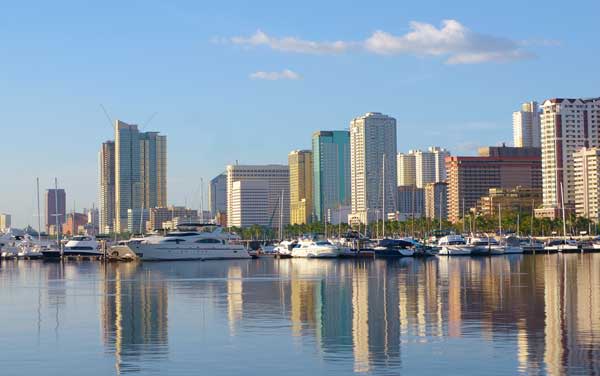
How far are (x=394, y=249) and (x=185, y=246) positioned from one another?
30884 millimetres

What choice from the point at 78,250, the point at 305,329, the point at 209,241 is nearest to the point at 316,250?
the point at 209,241

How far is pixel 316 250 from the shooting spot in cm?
15738

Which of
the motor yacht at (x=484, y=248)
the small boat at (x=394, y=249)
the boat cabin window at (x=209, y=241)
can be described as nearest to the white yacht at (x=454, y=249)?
the motor yacht at (x=484, y=248)

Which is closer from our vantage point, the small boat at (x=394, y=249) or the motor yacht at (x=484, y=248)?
the small boat at (x=394, y=249)

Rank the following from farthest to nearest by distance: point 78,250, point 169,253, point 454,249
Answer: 1. point 454,249
2. point 78,250
3. point 169,253

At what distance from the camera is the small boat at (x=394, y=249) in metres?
159

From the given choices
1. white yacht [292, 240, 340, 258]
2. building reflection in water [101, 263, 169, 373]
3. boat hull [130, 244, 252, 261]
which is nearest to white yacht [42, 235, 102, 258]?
boat hull [130, 244, 252, 261]

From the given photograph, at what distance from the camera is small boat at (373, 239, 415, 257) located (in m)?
159

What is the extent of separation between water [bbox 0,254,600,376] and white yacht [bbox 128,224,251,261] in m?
67.0

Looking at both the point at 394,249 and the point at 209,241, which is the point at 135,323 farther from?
the point at 394,249

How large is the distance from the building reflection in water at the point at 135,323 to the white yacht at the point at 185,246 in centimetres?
6202

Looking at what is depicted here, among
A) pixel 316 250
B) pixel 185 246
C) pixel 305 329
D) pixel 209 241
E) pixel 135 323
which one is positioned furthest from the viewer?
pixel 316 250

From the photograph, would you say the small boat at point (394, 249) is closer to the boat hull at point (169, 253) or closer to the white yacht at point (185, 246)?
the white yacht at point (185, 246)

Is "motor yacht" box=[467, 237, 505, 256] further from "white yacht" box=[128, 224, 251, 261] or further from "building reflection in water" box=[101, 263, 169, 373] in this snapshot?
"building reflection in water" box=[101, 263, 169, 373]
